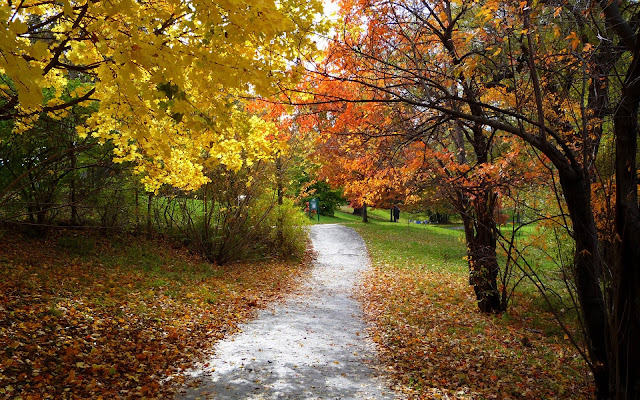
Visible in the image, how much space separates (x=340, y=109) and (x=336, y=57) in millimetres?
801

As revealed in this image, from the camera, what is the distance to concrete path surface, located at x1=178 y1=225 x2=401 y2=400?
14.9 feet

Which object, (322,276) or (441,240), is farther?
(441,240)

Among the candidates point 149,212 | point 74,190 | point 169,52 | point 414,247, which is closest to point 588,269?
point 169,52

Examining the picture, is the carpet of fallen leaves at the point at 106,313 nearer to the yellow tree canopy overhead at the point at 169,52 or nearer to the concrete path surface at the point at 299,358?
the concrete path surface at the point at 299,358

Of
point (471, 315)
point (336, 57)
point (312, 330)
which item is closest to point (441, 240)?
point (471, 315)

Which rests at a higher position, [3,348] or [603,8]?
[603,8]

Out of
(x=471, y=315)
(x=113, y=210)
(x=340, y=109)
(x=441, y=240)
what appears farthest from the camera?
(x=441, y=240)

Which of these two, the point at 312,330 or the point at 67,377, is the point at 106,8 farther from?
the point at 312,330

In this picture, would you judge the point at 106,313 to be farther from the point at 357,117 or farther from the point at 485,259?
the point at 485,259

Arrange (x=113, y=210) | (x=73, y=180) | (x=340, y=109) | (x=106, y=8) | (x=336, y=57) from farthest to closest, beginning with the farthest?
(x=113, y=210)
(x=73, y=180)
(x=340, y=109)
(x=336, y=57)
(x=106, y=8)

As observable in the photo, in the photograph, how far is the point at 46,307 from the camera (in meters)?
5.71

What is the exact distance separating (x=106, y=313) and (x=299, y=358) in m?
3.00

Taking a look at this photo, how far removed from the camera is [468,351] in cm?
626

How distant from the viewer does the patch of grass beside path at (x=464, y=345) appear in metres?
5.01
